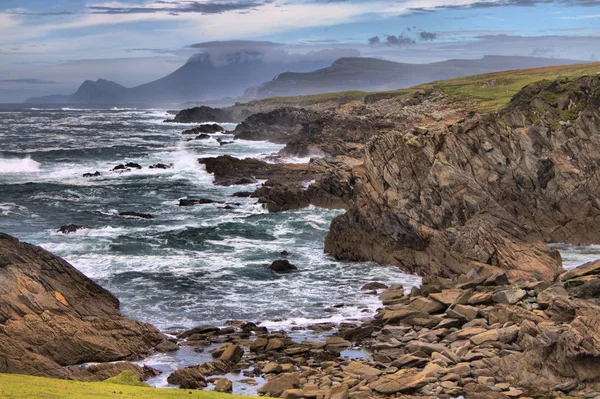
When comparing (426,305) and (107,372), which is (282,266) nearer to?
(426,305)

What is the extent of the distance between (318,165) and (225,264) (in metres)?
33.9

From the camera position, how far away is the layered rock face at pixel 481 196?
4225 cm

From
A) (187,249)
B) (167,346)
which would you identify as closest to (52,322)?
(167,346)

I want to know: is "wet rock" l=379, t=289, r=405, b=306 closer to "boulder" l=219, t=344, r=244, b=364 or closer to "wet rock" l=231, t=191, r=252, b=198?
"boulder" l=219, t=344, r=244, b=364

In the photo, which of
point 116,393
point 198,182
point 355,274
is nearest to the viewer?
point 116,393

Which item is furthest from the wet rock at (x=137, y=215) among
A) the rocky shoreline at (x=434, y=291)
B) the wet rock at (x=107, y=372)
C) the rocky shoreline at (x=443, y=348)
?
the wet rock at (x=107, y=372)

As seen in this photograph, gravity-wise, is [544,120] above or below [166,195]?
above

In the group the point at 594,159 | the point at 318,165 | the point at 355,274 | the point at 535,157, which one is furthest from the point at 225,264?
the point at 318,165

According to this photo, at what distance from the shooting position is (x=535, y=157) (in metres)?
51.8

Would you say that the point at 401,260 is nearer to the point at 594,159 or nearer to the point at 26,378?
the point at 594,159

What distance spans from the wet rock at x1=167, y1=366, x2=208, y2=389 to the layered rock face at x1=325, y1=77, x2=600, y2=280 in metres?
18.9

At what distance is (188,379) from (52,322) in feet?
22.7

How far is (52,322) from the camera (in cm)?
2998

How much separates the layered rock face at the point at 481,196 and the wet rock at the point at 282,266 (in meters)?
4.18
